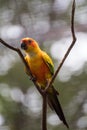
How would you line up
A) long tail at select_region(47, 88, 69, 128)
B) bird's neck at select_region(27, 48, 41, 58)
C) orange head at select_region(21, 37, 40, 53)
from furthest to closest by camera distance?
bird's neck at select_region(27, 48, 41, 58) < orange head at select_region(21, 37, 40, 53) < long tail at select_region(47, 88, 69, 128)

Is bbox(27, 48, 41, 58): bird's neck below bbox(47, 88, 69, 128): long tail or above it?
below

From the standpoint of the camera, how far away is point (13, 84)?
7086 mm

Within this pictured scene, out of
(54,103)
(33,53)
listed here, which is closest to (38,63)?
(33,53)

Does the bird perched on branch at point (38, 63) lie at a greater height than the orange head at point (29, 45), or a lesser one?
lesser

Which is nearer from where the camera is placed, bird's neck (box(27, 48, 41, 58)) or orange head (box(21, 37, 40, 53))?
orange head (box(21, 37, 40, 53))

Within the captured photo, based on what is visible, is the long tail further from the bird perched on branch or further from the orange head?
the orange head

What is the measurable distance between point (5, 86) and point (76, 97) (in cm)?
114

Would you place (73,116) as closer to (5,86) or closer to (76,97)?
(76,97)

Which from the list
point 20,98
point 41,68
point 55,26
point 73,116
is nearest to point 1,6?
point 55,26

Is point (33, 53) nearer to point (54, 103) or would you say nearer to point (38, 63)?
point (38, 63)

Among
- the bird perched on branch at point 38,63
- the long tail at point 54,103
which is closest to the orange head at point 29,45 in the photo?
the bird perched on branch at point 38,63

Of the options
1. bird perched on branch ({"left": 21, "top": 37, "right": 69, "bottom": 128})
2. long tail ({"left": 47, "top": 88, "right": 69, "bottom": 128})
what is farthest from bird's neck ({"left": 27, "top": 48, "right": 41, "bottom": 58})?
long tail ({"left": 47, "top": 88, "right": 69, "bottom": 128})

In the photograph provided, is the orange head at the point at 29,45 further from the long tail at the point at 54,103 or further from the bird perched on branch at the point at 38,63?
the long tail at the point at 54,103

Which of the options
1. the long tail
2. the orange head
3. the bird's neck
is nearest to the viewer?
the long tail
